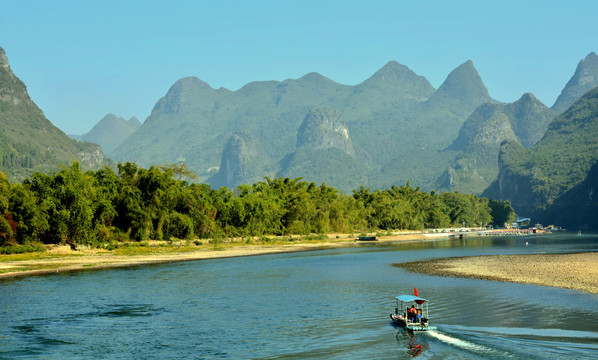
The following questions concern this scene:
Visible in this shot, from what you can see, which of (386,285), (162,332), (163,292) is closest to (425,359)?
(162,332)

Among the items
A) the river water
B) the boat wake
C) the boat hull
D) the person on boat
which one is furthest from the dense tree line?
the boat wake

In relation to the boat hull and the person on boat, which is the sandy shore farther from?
the person on boat

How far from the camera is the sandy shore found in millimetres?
56625

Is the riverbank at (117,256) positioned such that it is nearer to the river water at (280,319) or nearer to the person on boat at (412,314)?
the river water at (280,319)

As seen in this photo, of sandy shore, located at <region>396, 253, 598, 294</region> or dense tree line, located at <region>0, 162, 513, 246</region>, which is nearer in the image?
sandy shore, located at <region>396, 253, 598, 294</region>

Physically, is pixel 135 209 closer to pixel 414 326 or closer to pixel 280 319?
pixel 280 319

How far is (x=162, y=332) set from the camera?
127ft

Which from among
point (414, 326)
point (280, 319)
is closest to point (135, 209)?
point (280, 319)

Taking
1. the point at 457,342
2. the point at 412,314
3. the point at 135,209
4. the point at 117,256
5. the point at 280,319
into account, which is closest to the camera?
the point at 457,342

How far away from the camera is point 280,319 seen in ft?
138

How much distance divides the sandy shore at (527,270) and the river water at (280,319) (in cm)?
371

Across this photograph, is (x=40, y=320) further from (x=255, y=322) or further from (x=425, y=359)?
(x=425, y=359)

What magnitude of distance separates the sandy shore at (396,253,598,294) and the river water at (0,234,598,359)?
3.71 meters

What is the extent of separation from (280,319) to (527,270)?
3893 centimetres
